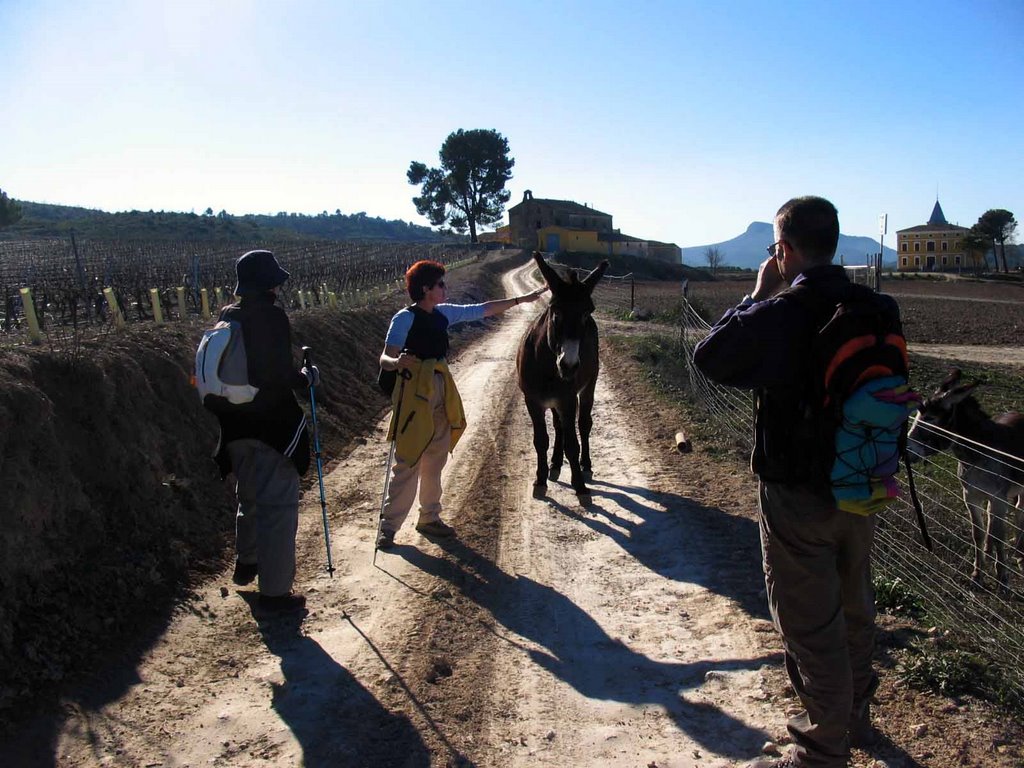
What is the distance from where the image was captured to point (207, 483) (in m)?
6.23

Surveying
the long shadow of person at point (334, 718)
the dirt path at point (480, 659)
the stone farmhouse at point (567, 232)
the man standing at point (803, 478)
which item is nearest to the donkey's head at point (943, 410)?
the dirt path at point (480, 659)

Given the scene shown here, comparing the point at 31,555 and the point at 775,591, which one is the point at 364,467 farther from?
the point at 775,591

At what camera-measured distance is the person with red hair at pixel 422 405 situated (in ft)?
17.7

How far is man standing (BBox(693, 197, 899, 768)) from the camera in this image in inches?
102

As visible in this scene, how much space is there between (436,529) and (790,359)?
3.71 meters

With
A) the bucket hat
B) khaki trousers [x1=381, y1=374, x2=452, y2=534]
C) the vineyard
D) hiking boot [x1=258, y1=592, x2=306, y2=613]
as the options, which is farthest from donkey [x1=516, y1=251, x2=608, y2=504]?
the vineyard

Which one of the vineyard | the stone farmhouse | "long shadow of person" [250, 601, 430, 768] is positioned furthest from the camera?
the stone farmhouse

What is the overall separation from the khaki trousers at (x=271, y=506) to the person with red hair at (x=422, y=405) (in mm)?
1144

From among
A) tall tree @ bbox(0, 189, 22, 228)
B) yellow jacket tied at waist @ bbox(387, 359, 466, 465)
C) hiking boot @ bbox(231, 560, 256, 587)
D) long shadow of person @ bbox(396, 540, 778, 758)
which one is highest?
tall tree @ bbox(0, 189, 22, 228)

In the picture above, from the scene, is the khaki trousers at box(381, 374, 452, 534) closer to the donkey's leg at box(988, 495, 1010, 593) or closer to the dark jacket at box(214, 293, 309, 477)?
the dark jacket at box(214, 293, 309, 477)

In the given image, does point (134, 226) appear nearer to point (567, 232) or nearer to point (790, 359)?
point (567, 232)

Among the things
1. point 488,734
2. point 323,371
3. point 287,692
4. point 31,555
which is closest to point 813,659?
point 488,734

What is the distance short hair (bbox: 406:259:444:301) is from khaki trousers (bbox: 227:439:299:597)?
1718mm

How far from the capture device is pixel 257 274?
4.28 meters
